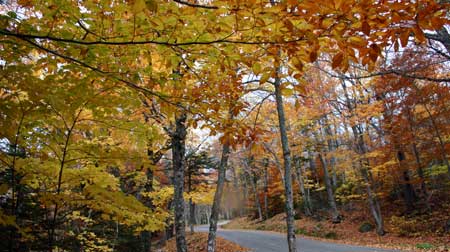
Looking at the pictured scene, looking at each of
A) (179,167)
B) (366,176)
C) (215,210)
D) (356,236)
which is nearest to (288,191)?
(179,167)

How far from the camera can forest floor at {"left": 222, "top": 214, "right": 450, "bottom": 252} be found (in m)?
9.30

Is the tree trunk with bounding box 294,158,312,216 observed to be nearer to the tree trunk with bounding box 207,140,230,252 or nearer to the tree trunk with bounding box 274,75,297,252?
the tree trunk with bounding box 207,140,230,252

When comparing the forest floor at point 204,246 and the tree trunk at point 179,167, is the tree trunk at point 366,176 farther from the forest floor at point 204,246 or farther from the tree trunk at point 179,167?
the tree trunk at point 179,167

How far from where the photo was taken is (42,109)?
2.15 meters

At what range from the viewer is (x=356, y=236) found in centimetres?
1268

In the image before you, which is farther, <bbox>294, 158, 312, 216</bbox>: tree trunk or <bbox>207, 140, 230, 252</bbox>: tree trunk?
<bbox>294, 158, 312, 216</bbox>: tree trunk

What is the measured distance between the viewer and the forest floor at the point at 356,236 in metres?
9.30

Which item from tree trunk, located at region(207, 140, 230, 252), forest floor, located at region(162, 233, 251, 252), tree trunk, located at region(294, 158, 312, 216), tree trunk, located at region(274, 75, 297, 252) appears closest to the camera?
tree trunk, located at region(274, 75, 297, 252)

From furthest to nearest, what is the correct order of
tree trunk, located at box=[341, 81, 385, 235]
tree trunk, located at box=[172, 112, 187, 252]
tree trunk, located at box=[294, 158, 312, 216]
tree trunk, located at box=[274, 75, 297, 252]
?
tree trunk, located at box=[294, 158, 312, 216] → tree trunk, located at box=[341, 81, 385, 235] → tree trunk, located at box=[172, 112, 187, 252] → tree trunk, located at box=[274, 75, 297, 252]

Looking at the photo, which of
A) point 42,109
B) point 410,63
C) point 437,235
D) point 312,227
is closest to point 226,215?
point 312,227

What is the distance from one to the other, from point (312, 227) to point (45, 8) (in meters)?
17.1

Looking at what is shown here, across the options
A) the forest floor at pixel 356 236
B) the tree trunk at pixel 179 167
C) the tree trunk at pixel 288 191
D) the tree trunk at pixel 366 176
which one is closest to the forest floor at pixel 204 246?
the forest floor at pixel 356 236

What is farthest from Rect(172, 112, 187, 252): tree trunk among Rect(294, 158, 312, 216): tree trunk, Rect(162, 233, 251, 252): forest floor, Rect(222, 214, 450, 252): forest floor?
Rect(294, 158, 312, 216): tree trunk

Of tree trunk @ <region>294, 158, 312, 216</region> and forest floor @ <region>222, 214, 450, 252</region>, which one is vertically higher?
tree trunk @ <region>294, 158, 312, 216</region>
